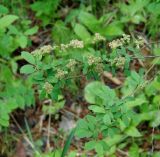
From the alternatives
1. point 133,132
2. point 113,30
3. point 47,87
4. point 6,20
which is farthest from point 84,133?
point 113,30

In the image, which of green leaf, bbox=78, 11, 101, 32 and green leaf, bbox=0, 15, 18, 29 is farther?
green leaf, bbox=78, 11, 101, 32

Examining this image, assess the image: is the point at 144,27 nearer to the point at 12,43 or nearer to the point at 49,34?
the point at 49,34

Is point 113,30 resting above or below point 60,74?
below

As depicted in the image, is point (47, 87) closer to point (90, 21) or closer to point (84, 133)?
point (84, 133)

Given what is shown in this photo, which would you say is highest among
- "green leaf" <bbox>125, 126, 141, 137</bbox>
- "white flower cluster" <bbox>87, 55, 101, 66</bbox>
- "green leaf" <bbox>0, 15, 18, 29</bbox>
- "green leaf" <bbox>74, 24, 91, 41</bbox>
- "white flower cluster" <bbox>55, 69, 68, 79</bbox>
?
"white flower cluster" <bbox>87, 55, 101, 66</bbox>

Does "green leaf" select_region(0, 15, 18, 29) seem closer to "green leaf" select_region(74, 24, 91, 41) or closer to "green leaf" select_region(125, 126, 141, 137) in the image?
"green leaf" select_region(74, 24, 91, 41)

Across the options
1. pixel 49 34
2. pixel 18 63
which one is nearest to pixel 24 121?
pixel 18 63

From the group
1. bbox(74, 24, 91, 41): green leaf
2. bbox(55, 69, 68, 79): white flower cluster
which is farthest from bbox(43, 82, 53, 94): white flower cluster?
bbox(74, 24, 91, 41): green leaf

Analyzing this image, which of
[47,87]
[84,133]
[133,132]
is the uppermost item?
[47,87]

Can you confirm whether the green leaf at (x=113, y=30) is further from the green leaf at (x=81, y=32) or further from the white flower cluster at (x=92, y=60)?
the white flower cluster at (x=92, y=60)
